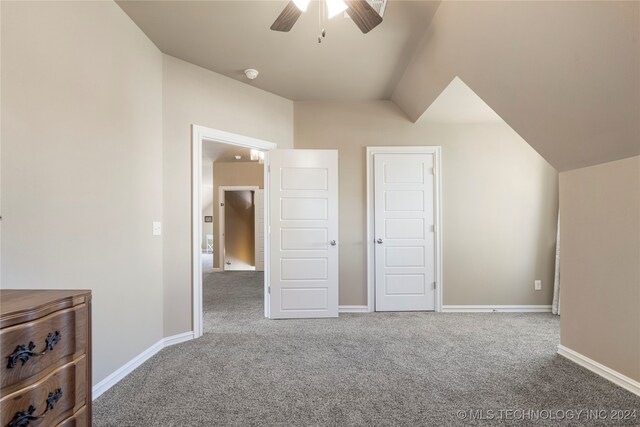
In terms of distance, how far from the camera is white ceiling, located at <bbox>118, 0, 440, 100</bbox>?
7.44ft

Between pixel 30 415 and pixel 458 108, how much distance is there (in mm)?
3866

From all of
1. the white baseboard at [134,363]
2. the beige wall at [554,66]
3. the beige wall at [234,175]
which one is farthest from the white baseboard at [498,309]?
the beige wall at [234,175]

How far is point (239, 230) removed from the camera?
8445 mm

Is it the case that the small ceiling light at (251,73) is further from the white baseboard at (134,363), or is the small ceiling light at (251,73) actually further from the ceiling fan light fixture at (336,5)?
the white baseboard at (134,363)

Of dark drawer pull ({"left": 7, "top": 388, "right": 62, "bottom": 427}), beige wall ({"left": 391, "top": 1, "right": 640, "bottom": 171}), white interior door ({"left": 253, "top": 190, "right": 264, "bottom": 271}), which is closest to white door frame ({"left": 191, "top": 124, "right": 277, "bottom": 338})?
dark drawer pull ({"left": 7, "top": 388, "right": 62, "bottom": 427})

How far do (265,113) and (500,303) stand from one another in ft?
12.3

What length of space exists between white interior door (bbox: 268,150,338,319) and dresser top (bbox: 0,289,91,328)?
7.81ft

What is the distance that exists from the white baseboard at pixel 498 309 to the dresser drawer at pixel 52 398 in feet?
12.0

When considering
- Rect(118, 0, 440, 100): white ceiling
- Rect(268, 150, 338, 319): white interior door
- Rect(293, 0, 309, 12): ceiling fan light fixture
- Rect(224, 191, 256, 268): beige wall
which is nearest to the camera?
Rect(293, 0, 309, 12): ceiling fan light fixture

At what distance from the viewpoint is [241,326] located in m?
3.32

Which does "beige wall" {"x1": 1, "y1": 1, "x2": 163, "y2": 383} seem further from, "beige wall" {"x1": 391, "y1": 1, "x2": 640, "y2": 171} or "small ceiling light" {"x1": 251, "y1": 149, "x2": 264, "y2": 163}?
"small ceiling light" {"x1": 251, "y1": 149, "x2": 264, "y2": 163}

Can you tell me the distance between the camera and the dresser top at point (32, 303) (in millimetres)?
977

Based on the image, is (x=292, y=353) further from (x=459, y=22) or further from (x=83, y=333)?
(x=459, y=22)

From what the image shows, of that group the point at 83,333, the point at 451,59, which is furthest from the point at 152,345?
the point at 451,59
